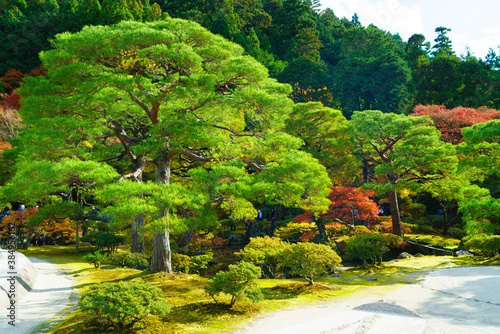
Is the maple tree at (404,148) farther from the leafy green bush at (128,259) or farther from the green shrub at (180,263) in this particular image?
the leafy green bush at (128,259)

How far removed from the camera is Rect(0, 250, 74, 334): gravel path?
5.94 metres

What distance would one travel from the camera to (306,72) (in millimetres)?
35156

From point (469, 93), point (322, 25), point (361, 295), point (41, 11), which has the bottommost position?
point (361, 295)

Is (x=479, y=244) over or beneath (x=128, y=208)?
beneath

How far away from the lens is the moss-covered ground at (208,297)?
5.93m

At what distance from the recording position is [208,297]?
25.5 ft

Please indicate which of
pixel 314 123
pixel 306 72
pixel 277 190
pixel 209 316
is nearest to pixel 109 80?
pixel 277 190

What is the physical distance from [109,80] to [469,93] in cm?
3151

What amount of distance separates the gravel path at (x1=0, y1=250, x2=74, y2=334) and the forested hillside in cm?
2015

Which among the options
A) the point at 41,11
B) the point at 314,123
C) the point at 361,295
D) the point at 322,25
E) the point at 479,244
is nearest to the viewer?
the point at 361,295

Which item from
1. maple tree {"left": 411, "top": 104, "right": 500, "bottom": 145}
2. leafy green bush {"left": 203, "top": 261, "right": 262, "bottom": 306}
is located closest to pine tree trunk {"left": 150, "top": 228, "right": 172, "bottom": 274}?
leafy green bush {"left": 203, "top": 261, "right": 262, "bottom": 306}

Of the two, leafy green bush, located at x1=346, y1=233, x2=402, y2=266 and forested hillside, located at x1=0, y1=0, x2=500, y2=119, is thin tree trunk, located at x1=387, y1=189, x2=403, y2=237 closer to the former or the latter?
leafy green bush, located at x1=346, y1=233, x2=402, y2=266

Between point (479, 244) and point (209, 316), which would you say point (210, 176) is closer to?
point (209, 316)

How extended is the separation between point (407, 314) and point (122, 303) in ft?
16.0
